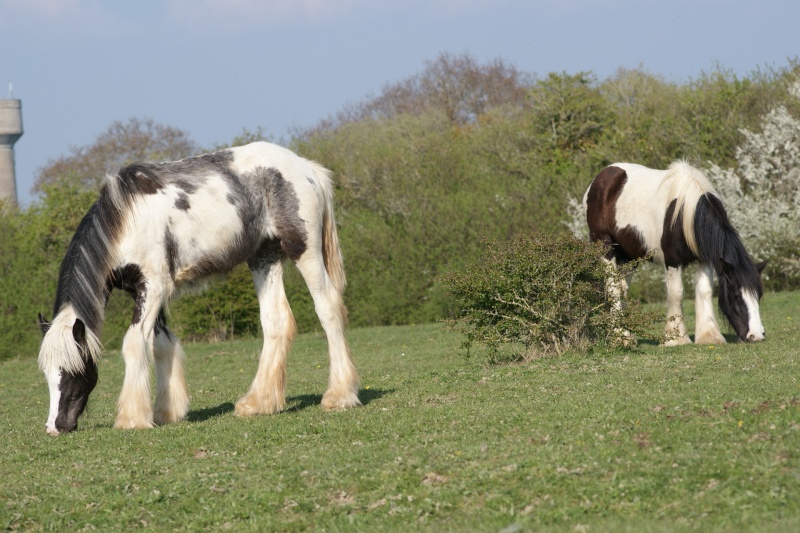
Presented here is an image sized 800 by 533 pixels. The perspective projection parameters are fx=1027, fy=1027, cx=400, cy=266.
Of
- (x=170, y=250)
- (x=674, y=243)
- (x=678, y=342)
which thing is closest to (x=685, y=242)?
(x=674, y=243)

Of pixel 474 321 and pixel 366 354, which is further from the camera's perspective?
pixel 366 354

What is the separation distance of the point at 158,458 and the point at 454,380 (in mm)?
3512

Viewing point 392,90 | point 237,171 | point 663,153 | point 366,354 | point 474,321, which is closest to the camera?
point 237,171

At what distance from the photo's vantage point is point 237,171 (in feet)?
30.5

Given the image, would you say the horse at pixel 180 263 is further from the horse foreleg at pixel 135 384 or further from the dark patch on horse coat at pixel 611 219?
the dark patch on horse coat at pixel 611 219

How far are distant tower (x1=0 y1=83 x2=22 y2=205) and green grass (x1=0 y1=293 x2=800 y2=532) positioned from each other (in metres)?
55.9

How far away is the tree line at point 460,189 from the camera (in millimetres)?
25422

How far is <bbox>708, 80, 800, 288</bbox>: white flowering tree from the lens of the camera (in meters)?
23.9

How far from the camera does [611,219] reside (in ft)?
44.3

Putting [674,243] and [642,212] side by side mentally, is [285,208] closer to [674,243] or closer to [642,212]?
[674,243]

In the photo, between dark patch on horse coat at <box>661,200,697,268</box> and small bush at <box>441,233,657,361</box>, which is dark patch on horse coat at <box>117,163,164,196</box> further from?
dark patch on horse coat at <box>661,200,697,268</box>

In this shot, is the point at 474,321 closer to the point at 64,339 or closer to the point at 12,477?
the point at 64,339

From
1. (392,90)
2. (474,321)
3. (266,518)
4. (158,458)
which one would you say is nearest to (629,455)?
(266,518)

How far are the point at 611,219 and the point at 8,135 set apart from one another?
56568mm
